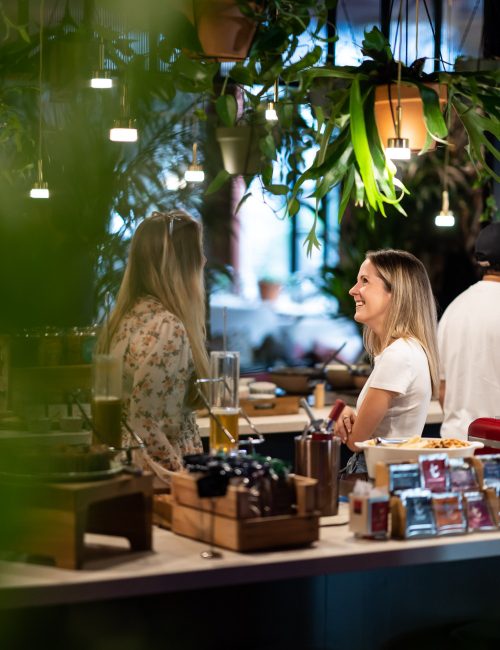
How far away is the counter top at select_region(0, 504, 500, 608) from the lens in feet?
6.17

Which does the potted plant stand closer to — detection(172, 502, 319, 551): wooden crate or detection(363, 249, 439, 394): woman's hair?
detection(363, 249, 439, 394): woman's hair

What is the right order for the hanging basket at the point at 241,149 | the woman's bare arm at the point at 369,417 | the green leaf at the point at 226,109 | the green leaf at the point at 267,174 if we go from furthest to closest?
the hanging basket at the point at 241,149 → the green leaf at the point at 267,174 → the green leaf at the point at 226,109 → the woman's bare arm at the point at 369,417

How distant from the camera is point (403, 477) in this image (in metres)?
2.24

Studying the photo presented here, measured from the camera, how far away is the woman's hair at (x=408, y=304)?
3.48m

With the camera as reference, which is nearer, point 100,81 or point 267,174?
point 100,81

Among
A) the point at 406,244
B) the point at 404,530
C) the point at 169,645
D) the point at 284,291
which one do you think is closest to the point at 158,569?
the point at 169,645

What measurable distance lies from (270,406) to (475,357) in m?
1.15

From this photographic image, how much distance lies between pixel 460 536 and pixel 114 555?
787mm

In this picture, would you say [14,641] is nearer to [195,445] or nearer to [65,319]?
[65,319]

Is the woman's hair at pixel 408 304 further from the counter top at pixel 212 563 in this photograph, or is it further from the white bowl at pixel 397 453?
the counter top at pixel 212 563

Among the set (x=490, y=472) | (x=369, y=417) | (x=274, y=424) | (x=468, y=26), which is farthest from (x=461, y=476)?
(x=468, y=26)

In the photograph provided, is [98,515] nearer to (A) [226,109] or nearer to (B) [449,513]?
(B) [449,513]

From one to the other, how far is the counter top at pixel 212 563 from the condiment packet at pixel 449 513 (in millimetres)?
26

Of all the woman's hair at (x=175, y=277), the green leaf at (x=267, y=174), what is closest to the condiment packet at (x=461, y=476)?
the woman's hair at (x=175, y=277)
